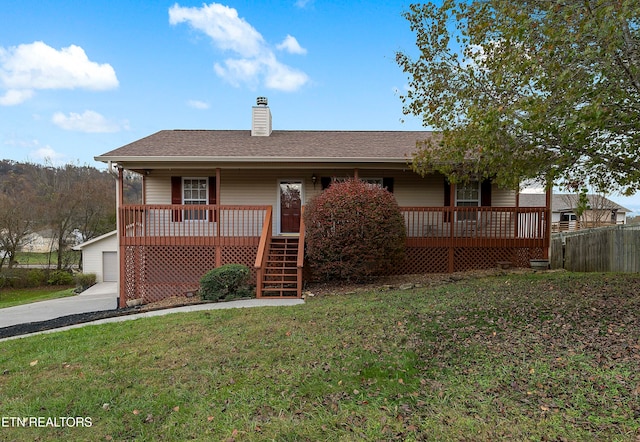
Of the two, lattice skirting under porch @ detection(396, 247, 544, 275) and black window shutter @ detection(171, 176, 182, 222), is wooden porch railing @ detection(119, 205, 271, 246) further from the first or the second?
lattice skirting under porch @ detection(396, 247, 544, 275)

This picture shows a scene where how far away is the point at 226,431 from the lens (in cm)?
302

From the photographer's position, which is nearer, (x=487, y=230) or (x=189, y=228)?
(x=189, y=228)

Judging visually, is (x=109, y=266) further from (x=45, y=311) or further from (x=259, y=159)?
(x=259, y=159)

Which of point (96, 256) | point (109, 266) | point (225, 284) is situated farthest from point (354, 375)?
point (96, 256)

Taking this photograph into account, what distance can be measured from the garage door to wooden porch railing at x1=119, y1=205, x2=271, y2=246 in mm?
14228

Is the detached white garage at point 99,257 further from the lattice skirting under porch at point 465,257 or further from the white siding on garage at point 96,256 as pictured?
the lattice skirting under porch at point 465,257

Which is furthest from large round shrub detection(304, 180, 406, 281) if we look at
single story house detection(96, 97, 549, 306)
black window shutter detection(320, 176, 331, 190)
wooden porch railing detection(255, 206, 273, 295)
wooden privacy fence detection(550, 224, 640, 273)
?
wooden privacy fence detection(550, 224, 640, 273)

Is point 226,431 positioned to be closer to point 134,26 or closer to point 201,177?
point 201,177

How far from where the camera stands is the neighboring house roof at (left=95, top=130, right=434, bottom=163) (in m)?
10.4

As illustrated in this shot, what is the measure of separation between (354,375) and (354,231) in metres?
4.89

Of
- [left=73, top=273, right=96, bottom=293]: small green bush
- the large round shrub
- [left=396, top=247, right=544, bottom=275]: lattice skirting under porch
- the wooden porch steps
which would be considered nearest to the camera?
the large round shrub

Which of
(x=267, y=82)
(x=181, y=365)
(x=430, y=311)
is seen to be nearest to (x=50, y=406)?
(x=181, y=365)

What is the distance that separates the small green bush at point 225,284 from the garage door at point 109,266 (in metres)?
17.4

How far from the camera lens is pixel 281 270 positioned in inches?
386
